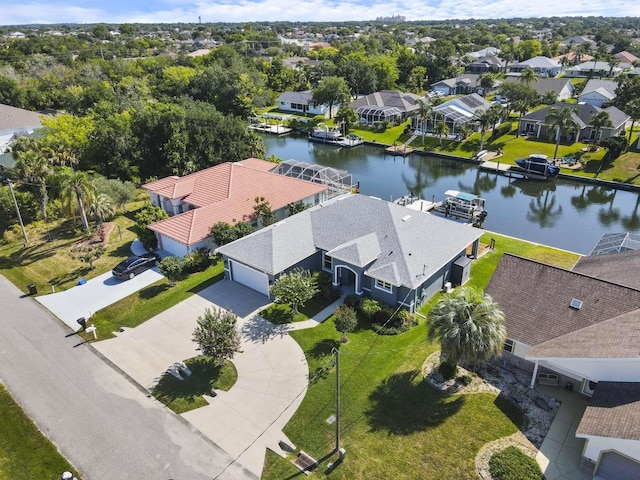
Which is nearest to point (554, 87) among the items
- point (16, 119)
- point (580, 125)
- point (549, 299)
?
point (580, 125)

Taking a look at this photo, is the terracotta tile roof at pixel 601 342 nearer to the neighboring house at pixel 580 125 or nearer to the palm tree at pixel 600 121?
the neighboring house at pixel 580 125

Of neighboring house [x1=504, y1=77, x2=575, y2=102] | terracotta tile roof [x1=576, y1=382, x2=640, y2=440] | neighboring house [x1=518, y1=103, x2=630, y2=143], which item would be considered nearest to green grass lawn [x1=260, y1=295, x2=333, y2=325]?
terracotta tile roof [x1=576, y1=382, x2=640, y2=440]

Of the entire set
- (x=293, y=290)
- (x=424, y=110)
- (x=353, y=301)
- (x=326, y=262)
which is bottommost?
(x=353, y=301)

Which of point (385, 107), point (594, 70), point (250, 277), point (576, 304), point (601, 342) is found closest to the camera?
point (601, 342)

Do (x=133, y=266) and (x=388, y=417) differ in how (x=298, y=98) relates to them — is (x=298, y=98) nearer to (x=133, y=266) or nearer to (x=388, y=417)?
(x=133, y=266)

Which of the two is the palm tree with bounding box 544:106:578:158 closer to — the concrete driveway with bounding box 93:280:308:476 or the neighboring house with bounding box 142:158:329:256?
the neighboring house with bounding box 142:158:329:256

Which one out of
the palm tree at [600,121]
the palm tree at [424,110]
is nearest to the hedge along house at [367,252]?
the palm tree at [424,110]
